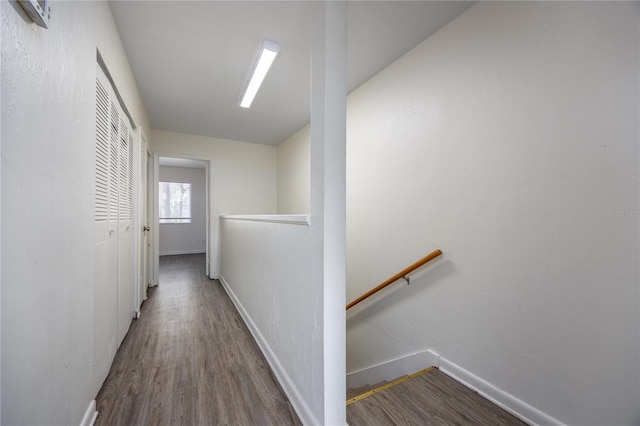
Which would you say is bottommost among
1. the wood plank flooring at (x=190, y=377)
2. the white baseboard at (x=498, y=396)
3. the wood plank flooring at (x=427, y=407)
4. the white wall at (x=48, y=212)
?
the wood plank flooring at (x=190, y=377)

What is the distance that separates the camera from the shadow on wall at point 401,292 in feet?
5.96

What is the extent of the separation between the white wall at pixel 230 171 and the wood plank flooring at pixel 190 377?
2.03 metres

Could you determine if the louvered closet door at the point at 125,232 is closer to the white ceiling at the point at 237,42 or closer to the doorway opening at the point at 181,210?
the white ceiling at the point at 237,42

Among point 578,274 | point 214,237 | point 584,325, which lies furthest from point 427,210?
point 214,237

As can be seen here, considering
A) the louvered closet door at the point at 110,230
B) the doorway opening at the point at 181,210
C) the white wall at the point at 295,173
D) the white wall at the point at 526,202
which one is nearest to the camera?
the white wall at the point at 526,202

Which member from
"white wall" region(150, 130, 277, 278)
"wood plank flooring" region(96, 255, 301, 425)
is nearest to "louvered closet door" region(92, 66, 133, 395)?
"wood plank flooring" region(96, 255, 301, 425)

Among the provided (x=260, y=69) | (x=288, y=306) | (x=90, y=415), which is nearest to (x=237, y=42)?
(x=260, y=69)

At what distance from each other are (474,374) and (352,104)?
8.58 feet

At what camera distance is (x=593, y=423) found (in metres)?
1.15

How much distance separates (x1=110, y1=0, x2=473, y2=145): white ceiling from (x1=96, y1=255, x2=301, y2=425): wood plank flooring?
8.18 feet

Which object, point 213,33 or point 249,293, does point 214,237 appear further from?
point 213,33

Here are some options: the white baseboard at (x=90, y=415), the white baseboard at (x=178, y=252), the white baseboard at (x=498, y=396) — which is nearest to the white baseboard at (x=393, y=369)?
the white baseboard at (x=498, y=396)

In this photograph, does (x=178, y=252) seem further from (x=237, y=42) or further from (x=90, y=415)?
(x=237, y=42)

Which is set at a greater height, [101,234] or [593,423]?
[101,234]
